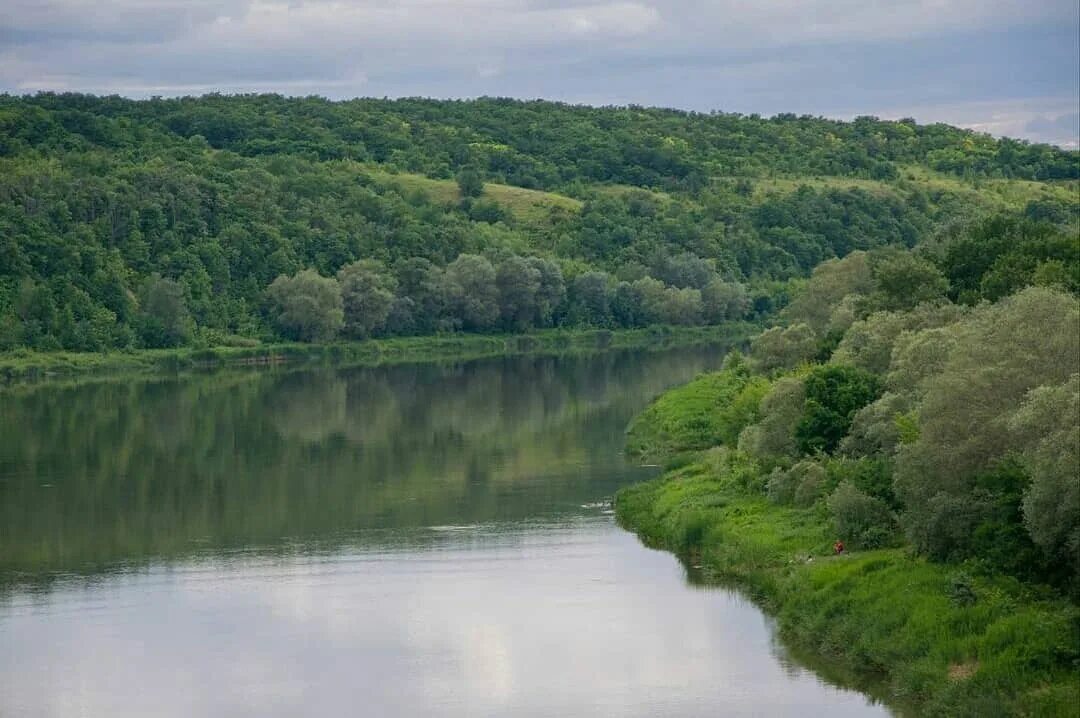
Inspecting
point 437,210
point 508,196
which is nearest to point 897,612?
point 437,210

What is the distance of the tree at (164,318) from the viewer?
109m

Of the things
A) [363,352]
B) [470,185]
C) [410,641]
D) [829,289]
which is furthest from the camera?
[470,185]

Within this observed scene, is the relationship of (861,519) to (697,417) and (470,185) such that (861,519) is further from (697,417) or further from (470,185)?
(470,185)

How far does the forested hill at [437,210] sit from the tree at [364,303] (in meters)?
0.16

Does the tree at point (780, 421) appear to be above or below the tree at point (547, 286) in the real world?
below

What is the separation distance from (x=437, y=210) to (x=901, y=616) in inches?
4456

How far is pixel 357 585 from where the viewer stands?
38.1m

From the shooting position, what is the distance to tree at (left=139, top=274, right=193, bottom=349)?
109 metres

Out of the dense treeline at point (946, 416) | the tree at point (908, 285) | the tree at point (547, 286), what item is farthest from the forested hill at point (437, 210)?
Answer: the dense treeline at point (946, 416)

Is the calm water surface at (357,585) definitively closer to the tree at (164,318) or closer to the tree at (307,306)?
the tree at (164,318)

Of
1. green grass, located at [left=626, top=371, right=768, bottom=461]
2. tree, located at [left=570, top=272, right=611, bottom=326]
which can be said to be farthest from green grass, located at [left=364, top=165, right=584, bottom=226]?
green grass, located at [left=626, top=371, right=768, bottom=461]

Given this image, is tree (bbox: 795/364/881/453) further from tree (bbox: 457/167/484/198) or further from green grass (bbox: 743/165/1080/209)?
green grass (bbox: 743/165/1080/209)

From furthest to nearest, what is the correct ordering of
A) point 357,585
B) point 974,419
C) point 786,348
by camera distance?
1. point 786,348
2. point 357,585
3. point 974,419

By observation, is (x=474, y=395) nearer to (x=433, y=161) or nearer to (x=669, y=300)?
(x=669, y=300)
